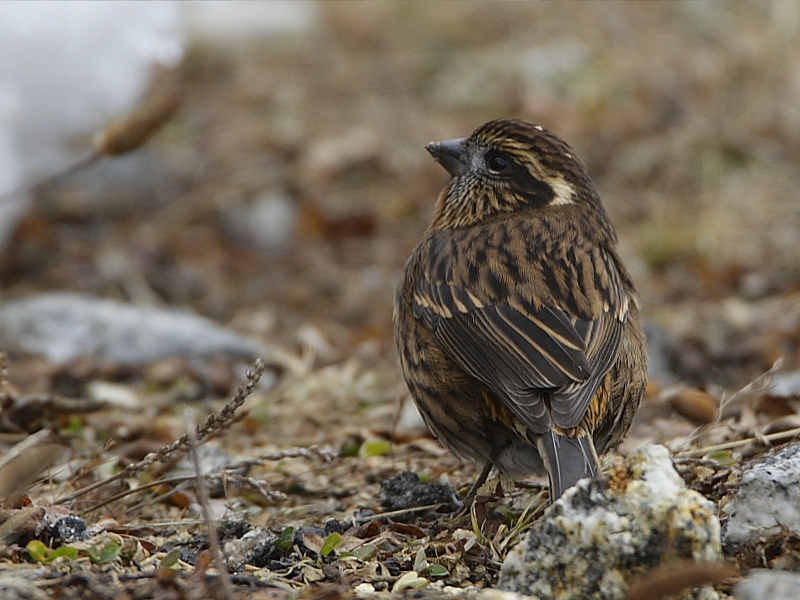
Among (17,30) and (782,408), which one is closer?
(782,408)

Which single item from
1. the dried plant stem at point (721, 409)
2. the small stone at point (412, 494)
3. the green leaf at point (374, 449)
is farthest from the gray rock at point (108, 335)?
the dried plant stem at point (721, 409)

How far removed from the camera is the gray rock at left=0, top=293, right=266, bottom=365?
689 centimetres

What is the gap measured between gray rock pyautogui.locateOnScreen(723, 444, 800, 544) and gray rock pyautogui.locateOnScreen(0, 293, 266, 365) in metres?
3.91

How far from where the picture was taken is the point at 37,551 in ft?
11.5

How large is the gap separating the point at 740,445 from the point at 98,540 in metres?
2.41

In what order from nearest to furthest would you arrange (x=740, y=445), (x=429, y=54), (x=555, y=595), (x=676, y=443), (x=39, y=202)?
(x=555, y=595) < (x=740, y=445) < (x=676, y=443) < (x=39, y=202) < (x=429, y=54)

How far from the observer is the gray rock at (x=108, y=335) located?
22.6 feet

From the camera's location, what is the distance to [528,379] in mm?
3977

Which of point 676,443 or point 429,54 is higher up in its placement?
point 429,54

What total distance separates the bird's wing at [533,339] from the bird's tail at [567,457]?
0.06m

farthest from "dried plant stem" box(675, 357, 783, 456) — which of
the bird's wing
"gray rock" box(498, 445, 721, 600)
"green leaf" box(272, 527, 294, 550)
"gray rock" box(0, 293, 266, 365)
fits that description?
"gray rock" box(0, 293, 266, 365)

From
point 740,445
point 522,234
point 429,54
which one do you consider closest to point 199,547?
point 522,234

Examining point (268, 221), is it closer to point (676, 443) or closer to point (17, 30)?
point (17, 30)

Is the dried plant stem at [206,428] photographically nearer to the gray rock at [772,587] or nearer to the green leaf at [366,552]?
the green leaf at [366,552]
